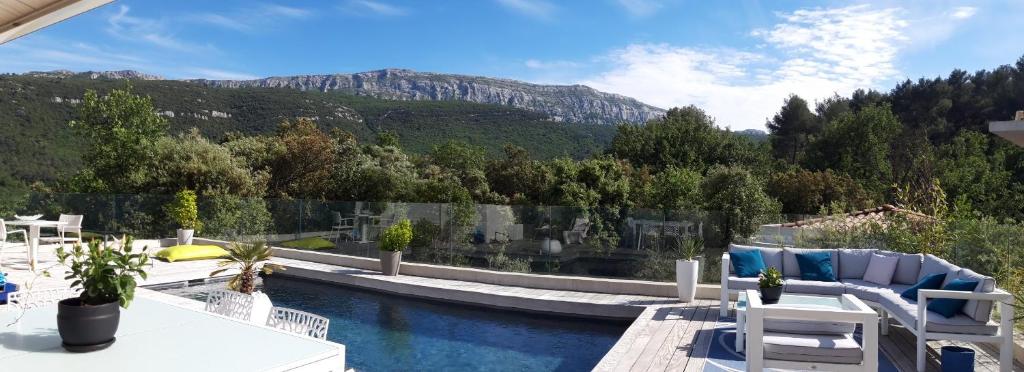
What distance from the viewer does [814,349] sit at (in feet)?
14.3

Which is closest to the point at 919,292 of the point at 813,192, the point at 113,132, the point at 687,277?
the point at 687,277

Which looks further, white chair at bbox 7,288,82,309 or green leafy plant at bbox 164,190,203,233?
green leafy plant at bbox 164,190,203,233

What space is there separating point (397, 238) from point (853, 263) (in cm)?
638

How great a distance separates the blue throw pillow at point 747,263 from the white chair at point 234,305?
5064 millimetres

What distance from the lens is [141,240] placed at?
13859 mm

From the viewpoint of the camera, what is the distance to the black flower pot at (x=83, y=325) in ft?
9.20

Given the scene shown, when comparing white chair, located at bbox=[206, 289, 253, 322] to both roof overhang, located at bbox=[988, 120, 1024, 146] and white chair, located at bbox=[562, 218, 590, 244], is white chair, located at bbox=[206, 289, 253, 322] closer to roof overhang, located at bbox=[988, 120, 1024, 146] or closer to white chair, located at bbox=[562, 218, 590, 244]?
roof overhang, located at bbox=[988, 120, 1024, 146]

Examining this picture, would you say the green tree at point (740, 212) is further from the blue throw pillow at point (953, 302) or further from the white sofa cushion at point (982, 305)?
the white sofa cushion at point (982, 305)

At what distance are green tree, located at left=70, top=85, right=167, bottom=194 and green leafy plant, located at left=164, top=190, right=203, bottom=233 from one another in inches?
315

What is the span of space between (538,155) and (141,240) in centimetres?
2509

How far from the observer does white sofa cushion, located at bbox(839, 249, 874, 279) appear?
719 centimetres

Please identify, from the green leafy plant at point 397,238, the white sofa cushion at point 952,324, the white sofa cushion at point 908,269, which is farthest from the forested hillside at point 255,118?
the white sofa cushion at point 952,324

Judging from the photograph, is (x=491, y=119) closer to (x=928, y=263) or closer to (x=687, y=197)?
(x=687, y=197)

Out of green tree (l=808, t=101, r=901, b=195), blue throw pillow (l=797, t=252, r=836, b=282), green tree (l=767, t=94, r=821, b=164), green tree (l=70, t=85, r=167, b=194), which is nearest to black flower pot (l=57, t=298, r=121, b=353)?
blue throw pillow (l=797, t=252, r=836, b=282)
